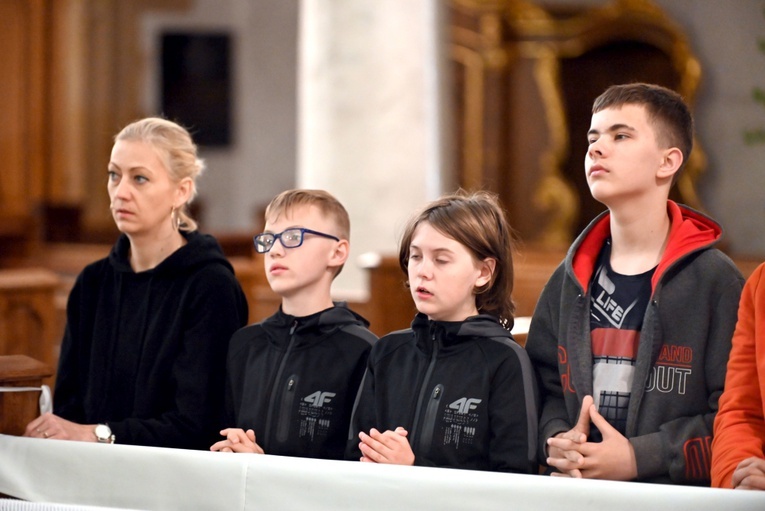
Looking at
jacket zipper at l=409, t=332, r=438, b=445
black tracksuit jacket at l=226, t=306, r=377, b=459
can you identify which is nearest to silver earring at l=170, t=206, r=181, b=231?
black tracksuit jacket at l=226, t=306, r=377, b=459

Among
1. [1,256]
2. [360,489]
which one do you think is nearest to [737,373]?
[360,489]

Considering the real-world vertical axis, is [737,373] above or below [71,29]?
below

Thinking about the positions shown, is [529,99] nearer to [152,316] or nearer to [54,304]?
[54,304]

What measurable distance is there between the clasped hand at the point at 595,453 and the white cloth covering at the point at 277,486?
31cm

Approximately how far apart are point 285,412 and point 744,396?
117cm

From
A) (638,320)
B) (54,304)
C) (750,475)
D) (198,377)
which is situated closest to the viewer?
(750,475)

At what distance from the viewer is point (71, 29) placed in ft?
44.0

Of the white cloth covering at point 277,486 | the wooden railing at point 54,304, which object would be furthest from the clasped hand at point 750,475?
the wooden railing at point 54,304

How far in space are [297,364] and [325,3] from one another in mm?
4063

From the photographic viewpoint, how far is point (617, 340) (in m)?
2.69

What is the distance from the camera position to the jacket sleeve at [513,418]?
105 inches

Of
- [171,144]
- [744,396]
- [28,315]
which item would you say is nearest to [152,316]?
[171,144]

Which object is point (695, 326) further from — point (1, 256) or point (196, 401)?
point (1, 256)

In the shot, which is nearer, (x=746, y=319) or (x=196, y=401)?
(x=746, y=319)
